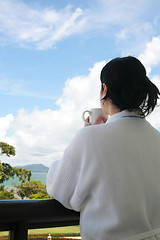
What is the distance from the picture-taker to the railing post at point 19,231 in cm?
67

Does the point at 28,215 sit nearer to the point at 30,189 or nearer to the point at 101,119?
the point at 101,119

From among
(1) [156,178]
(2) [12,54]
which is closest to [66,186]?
(1) [156,178]

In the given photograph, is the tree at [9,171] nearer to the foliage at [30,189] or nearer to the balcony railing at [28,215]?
the foliage at [30,189]

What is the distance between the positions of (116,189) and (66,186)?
13cm

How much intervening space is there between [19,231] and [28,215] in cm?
4

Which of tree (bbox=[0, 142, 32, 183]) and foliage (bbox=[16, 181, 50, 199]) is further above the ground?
tree (bbox=[0, 142, 32, 183])

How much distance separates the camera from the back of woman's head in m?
0.77

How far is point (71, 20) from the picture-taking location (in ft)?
60.9

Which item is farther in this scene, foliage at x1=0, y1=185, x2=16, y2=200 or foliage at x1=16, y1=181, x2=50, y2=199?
foliage at x1=16, y1=181, x2=50, y2=199

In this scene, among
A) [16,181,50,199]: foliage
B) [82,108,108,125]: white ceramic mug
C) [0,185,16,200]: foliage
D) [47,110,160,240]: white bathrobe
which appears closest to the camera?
[47,110,160,240]: white bathrobe

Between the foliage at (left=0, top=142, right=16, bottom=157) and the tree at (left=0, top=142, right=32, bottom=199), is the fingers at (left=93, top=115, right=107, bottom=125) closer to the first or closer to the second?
the tree at (left=0, top=142, right=32, bottom=199)

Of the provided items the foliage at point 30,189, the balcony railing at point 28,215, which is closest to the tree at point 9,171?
the foliage at point 30,189

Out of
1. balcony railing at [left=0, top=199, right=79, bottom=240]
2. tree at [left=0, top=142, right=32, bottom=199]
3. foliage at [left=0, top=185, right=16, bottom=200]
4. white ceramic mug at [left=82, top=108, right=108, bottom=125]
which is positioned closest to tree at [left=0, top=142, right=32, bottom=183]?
tree at [left=0, top=142, right=32, bottom=199]

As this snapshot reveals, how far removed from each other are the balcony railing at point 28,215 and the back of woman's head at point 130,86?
32 centimetres
